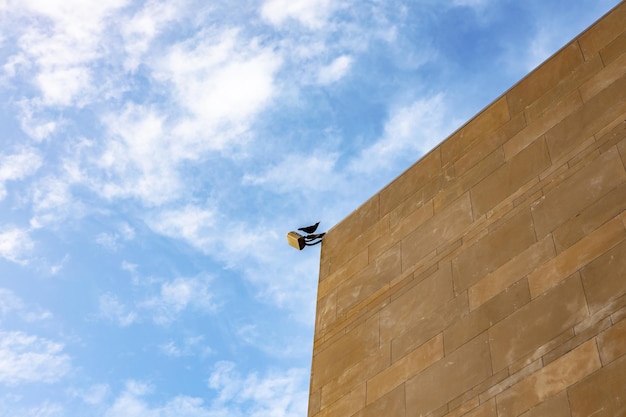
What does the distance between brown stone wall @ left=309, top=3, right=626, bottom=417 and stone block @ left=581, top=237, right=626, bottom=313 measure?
19 millimetres

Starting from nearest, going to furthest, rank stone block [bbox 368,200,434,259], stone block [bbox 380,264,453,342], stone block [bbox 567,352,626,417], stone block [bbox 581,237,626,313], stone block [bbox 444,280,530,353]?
stone block [bbox 567,352,626,417], stone block [bbox 581,237,626,313], stone block [bbox 444,280,530,353], stone block [bbox 380,264,453,342], stone block [bbox 368,200,434,259]

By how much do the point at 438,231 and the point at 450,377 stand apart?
11.5 feet

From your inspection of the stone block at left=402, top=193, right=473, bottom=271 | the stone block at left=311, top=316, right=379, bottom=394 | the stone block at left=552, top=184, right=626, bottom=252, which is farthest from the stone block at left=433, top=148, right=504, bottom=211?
the stone block at left=552, top=184, right=626, bottom=252

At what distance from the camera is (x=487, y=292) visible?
1283 cm

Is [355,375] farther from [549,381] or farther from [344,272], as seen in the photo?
[549,381]

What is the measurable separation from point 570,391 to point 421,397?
8.81 ft

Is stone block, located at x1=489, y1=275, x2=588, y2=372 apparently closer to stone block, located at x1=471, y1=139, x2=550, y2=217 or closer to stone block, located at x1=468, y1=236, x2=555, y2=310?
stone block, located at x1=468, y1=236, x2=555, y2=310

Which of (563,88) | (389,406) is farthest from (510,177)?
(389,406)

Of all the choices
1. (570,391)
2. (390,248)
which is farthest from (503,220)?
(570,391)

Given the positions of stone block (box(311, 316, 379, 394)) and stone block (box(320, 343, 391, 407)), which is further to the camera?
stone block (box(311, 316, 379, 394))

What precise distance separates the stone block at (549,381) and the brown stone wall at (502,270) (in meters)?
0.02

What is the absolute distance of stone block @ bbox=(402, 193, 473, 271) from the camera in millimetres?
14695

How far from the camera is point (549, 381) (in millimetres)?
10719

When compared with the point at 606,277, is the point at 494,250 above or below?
above
